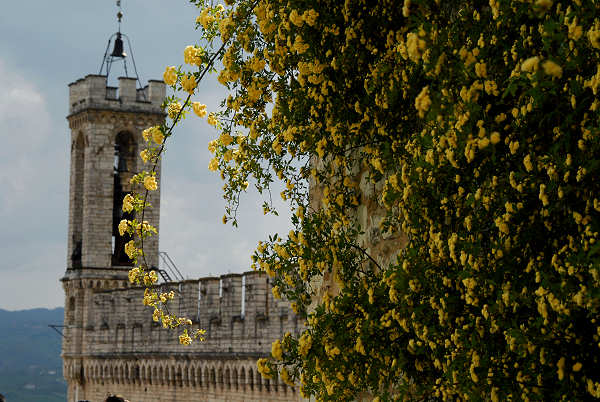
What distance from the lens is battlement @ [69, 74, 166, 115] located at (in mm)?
31172

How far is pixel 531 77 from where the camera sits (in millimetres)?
2617

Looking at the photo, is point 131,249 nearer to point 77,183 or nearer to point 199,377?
point 199,377

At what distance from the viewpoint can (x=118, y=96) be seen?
3145 cm

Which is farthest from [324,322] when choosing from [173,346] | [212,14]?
[173,346]

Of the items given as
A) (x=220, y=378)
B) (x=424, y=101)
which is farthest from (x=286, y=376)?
(x=220, y=378)

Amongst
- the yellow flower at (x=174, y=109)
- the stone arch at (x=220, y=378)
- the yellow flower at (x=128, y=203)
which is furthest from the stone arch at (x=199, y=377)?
the yellow flower at (x=174, y=109)

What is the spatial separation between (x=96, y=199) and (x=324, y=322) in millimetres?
28114

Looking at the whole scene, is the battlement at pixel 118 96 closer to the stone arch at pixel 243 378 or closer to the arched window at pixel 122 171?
the arched window at pixel 122 171

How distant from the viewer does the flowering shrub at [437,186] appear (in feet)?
8.91

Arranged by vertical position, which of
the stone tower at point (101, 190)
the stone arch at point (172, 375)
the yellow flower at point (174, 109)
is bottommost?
the stone arch at point (172, 375)

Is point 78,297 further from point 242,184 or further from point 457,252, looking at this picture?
point 457,252

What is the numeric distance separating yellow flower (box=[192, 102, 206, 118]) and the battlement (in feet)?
86.9

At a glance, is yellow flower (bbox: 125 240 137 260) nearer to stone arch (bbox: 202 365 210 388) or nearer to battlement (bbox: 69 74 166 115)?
stone arch (bbox: 202 365 210 388)

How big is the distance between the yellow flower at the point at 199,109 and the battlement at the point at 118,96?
2649cm
